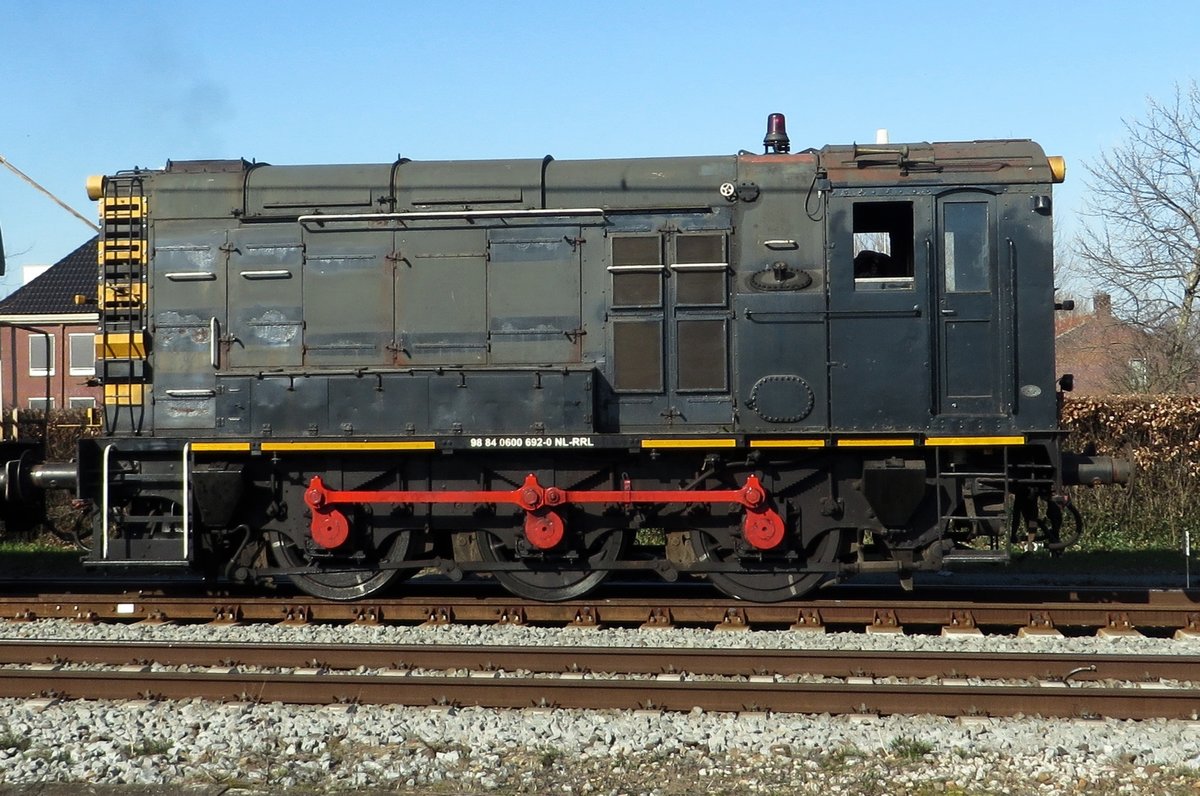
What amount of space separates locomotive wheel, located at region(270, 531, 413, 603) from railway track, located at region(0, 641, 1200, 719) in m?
1.90

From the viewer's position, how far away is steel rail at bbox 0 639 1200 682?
8.27 m

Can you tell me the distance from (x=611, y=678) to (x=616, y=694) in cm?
72

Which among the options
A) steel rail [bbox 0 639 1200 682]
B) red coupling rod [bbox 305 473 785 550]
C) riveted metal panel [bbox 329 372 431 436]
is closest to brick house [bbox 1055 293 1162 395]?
red coupling rod [bbox 305 473 785 550]

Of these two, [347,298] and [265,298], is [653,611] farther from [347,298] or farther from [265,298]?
[265,298]

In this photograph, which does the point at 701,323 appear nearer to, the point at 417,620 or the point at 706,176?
the point at 706,176

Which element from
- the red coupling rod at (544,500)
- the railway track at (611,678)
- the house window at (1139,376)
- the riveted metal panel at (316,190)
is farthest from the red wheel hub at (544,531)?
the house window at (1139,376)

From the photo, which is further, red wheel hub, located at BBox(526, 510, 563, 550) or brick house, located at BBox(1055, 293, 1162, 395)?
brick house, located at BBox(1055, 293, 1162, 395)

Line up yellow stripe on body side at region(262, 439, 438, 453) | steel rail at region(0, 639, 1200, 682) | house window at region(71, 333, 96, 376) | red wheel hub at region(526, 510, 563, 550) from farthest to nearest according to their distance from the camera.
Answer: house window at region(71, 333, 96, 376), red wheel hub at region(526, 510, 563, 550), yellow stripe on body side at region(262, 439, 438, 453), steel rail at region(0, 639, 1200, 682)

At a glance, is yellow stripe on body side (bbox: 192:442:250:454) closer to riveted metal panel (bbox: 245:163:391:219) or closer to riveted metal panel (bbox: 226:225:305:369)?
riveted metal panel (bbox: 226:225:305:369)

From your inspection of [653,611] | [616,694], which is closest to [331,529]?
[653,611]

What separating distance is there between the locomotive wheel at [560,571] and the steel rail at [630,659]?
1.77 metres

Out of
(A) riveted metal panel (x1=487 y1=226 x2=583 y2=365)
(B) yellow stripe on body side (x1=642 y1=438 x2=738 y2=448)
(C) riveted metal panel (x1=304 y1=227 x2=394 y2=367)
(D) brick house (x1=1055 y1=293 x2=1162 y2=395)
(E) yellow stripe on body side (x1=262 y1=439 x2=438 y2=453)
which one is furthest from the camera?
(D) brick house (x1=1055 y1=293 x2=1162 y2=395)

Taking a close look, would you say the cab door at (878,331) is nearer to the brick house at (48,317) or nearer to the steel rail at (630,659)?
the steel rail at (630,659)

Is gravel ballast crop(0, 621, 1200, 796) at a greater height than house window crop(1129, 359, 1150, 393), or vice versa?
house window crop(1129, 359, 1150, 393)
